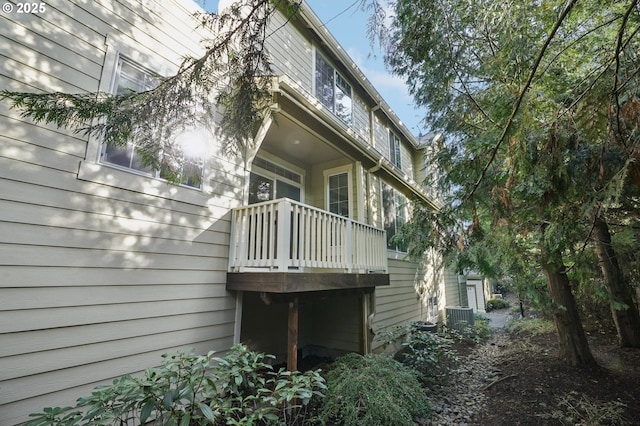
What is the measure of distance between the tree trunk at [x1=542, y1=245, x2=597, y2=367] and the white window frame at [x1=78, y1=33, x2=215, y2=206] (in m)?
6.11

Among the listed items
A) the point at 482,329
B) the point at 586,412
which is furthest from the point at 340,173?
the point at 482,329

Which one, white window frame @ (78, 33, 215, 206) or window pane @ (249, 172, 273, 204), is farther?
window pane @ (249, 172, 273, 204)

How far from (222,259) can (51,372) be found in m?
1.99

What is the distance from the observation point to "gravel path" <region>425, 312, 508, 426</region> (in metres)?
4.19

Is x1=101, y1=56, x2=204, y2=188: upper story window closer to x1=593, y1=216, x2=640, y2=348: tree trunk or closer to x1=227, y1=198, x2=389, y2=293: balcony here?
x1=227, y1=198, x2=389, y2=293: balcony

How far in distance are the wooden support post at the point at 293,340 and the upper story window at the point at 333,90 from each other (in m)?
4.88

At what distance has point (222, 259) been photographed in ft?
13.4

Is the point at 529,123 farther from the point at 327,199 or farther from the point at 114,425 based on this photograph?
the point at 114,425

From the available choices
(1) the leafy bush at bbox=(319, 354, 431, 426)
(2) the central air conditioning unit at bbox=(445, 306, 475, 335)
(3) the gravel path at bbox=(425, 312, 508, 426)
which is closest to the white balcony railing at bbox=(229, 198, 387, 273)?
(1) the leafy bush at bbox=(319, 354, 431, 426)

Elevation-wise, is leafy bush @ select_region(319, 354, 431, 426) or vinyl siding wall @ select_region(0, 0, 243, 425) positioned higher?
vinyl siding wall @ select_region(0, 0, 243, 425)

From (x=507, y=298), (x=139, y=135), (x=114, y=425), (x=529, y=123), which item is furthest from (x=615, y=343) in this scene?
(x=507, y=298)

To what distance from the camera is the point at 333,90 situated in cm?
733

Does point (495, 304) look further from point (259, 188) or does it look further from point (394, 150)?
point (259, 188)

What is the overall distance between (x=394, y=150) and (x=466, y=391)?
763 centimetres
